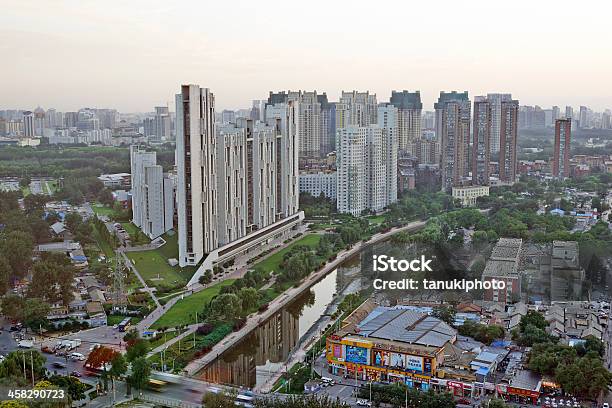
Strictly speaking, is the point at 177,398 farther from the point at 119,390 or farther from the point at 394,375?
the point at 394,375

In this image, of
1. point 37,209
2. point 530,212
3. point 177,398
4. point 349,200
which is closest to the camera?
point 177,398

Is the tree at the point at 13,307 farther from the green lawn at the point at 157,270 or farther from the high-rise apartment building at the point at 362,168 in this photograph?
the high-rise apartment building at the point at 362,168

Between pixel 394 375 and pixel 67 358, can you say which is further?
pixel 67 358

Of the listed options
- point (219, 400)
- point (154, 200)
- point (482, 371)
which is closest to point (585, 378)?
point (482, 371)

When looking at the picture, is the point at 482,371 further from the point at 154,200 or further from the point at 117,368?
the point at 154,200

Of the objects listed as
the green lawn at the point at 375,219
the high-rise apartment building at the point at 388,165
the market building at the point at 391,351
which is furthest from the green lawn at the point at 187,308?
the high-rise apartment building at the point at 388,165

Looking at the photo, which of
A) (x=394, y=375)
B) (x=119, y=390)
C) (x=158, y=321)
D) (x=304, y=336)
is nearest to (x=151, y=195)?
(x=158, y=321)

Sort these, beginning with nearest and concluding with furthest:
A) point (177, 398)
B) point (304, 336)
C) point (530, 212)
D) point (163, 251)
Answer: point (177, 398) → point (304, 336) → point (163, 251) → point (530, 212)
